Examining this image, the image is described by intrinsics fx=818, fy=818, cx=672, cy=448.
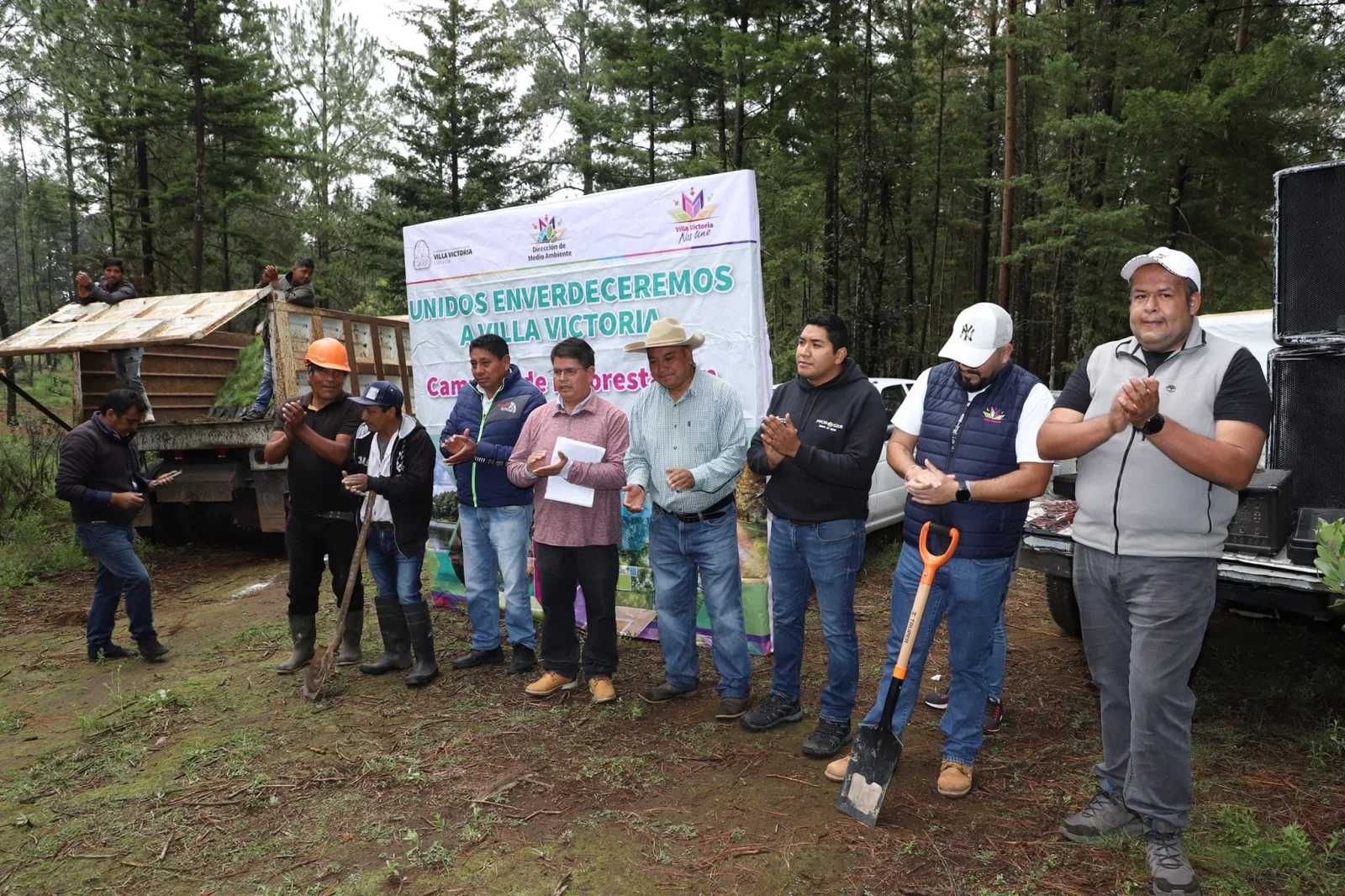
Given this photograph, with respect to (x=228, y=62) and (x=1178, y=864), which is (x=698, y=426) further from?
(x=228, y=62)

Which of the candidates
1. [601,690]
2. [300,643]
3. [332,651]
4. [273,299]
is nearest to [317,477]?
[332,651]

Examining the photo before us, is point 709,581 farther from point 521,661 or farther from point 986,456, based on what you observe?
point 986,456

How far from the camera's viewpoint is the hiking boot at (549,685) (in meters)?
4.67

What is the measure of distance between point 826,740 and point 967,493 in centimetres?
142

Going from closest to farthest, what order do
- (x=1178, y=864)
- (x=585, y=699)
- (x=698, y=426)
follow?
(x=1178, y=864)
(x=698, y=426)
(x=585, y=699)

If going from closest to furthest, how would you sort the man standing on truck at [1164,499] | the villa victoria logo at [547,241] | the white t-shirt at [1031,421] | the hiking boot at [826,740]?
the man standing on truck at [1164,499], the white t-shirt at [1031,421], the hiking boot at [826,740], the villa victoria logo at [547,241]

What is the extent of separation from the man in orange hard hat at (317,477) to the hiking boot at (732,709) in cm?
228

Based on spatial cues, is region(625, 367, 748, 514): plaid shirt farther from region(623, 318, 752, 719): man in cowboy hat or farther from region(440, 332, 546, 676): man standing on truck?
region(440, 332, 546, 676): man standing on truck

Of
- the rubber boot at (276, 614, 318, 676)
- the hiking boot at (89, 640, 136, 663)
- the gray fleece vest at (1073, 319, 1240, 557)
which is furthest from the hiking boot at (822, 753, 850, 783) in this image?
the hiking boot at (89, 640, 136, 663)

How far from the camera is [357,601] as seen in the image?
5242 millimetres

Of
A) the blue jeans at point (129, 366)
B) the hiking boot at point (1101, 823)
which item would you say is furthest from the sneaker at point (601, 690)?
the blue jeans at point (129, 366)

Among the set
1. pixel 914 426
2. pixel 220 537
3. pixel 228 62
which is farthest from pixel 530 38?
pixel 914 426

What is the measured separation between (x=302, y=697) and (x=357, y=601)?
0.69m

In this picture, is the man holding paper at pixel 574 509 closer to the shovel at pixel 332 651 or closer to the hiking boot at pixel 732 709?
the hiking boot at pixel 732 709
